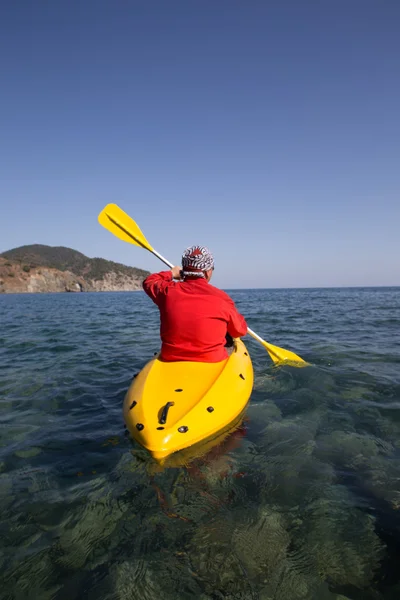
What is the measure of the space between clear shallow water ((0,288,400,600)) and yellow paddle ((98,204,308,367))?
6.98ft

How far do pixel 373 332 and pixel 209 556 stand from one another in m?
11.2

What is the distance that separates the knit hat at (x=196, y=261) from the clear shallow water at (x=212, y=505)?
2106mm

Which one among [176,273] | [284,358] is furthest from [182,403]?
[284,358]

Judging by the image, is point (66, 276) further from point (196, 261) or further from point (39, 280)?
point (196, 261)

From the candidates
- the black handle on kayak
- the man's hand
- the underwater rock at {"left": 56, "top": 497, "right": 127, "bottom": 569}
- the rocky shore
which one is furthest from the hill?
the underwater rock at {"left": 56, "top": 497, "right": 127, "bottom": 569}

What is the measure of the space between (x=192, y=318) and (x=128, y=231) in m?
4.60

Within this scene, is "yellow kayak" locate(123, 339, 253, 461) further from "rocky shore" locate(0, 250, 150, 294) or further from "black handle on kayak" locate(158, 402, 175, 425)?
"rocky shore" locate(0, 250, 150, 294)

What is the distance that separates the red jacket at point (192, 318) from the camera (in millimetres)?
4086

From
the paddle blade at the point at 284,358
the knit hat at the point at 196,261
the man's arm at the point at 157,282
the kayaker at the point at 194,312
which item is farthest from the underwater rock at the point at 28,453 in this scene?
the paddle blade at the point at 284,358

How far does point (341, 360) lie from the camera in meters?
7.86

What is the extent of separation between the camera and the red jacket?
161 inches

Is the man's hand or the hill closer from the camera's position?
the man's hand

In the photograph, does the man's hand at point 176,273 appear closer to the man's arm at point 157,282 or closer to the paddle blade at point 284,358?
the man's arm at point 157,282

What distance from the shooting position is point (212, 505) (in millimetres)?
2721
